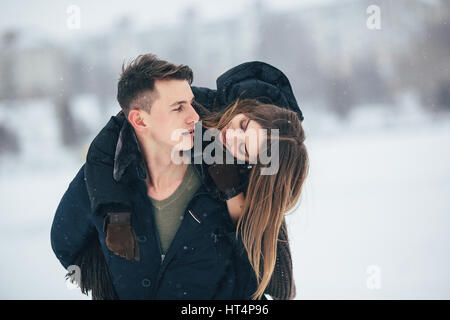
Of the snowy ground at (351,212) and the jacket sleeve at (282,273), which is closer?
the jacket sleeve at (282,273)

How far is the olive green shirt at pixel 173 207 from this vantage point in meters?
1.31

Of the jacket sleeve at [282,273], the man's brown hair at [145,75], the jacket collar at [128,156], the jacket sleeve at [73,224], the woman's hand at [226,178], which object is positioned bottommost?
the jacket sleeve at [282,273]

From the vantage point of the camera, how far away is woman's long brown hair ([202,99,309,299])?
1272 millimetres

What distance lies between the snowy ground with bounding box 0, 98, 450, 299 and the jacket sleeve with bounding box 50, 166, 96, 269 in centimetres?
42

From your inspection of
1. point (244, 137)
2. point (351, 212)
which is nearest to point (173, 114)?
point (244, 137)

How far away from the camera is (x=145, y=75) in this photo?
4.04 ft

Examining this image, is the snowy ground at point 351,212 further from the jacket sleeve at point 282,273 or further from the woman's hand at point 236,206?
the woman's hand at point 236,206

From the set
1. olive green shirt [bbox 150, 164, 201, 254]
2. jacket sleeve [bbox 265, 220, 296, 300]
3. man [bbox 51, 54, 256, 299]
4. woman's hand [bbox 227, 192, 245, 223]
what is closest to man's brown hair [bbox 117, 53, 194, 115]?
man [bbox 51, 54, 256, 299]

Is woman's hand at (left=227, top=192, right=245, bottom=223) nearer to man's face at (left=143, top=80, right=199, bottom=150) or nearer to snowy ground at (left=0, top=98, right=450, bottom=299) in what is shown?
man's face at (left=143, top=80, right=199, bottom=150)

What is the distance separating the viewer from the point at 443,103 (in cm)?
229

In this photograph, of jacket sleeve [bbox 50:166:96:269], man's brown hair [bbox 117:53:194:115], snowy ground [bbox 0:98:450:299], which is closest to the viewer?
man's brown hair [bbox 117:53:194:115]

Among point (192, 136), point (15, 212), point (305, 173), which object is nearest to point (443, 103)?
point (305, 173)

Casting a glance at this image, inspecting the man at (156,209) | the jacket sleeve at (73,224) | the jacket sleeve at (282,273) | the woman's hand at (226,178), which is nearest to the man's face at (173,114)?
the man at (156,209)

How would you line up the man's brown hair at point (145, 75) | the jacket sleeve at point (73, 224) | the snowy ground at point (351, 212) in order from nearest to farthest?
1. the man's brown hair at point (145, 75)
2. the jacket sleeve at point (73, 224)
3. the snowy ground at point (351, 212)
